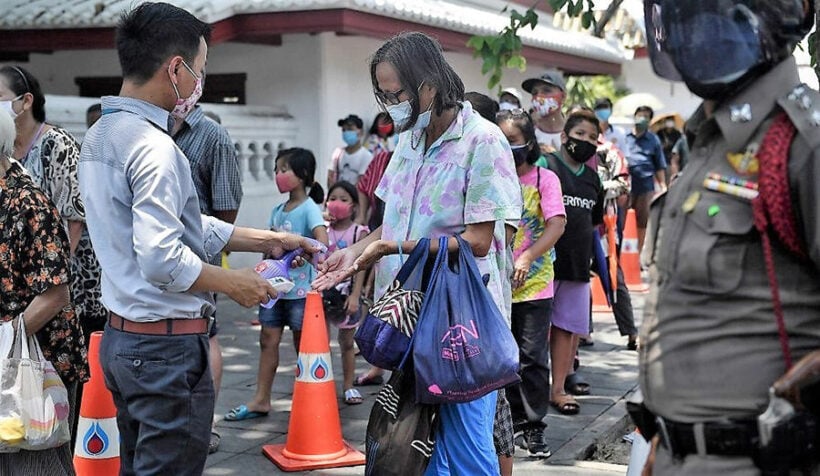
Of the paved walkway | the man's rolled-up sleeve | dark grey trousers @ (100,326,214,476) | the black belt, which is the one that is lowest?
the paved walkway

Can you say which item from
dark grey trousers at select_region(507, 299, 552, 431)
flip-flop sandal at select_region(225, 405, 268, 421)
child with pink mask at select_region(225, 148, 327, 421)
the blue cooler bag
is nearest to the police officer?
the blue cooler bag

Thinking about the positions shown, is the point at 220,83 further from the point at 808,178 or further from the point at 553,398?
the point at 808,178

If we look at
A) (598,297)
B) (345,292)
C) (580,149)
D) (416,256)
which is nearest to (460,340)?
(416,256)

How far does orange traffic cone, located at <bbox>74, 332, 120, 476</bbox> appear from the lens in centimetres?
487

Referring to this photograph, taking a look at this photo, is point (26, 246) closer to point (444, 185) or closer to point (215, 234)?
point (215, 234)

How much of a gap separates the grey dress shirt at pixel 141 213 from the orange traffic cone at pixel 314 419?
7.19ft

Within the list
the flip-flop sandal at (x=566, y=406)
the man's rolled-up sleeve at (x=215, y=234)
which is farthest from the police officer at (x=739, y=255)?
the flip-flop sandal at (x=566, y=406)

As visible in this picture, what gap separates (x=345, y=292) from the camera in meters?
7.07

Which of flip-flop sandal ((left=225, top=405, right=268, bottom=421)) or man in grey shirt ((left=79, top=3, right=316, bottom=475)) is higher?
man in grey shirt ((left=79, top=3, right=316, bottom=475))

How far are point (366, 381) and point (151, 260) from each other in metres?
4.27

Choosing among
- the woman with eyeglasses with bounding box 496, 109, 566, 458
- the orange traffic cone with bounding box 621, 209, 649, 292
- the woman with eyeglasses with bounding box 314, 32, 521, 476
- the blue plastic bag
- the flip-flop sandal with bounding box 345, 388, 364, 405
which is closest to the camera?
the blue plastic bag

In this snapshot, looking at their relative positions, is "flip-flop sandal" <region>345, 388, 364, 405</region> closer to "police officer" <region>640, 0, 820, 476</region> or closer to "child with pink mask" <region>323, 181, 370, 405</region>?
"child with pink mask" <region>323, 181, 370, 405</region>

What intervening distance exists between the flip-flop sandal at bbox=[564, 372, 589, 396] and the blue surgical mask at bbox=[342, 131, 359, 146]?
5.03 metres

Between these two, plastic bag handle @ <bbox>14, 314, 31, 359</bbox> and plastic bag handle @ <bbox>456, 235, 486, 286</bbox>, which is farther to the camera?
plastic bag handle @ <bbox>14, 314, 31, 359</bbox>
